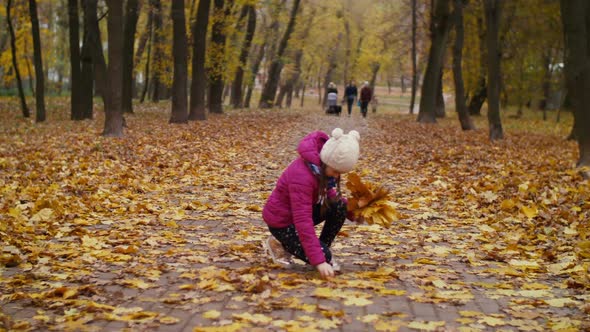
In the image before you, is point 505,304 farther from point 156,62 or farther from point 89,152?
point 156,62

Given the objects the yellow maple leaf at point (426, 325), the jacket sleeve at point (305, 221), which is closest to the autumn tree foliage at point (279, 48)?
the jacket sleeve at point (305, 221)

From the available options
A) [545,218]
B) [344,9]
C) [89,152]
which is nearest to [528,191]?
[545,218]

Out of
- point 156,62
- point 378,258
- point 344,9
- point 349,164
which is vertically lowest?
point 378,258

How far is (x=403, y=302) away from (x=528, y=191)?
519cm

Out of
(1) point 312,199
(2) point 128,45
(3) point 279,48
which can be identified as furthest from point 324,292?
(3) point 279,48

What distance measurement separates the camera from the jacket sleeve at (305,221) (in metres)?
5.18

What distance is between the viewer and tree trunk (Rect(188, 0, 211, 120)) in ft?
76.9

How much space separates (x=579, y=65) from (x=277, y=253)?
29.3ft

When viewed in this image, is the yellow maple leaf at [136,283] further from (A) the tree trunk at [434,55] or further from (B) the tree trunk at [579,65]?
(A) the tree trunk at [434,55]

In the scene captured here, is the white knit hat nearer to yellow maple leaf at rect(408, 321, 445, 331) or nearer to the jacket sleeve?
the jacket sleeve

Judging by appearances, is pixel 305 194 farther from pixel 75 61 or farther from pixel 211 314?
pixel 75 61

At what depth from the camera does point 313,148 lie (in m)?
5.32

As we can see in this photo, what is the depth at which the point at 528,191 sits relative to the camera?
9148 mm

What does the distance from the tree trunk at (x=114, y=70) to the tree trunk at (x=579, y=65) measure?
33.7ft
